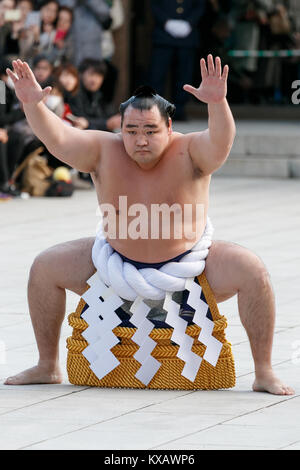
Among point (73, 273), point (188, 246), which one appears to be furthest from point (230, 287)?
point (73, 273)

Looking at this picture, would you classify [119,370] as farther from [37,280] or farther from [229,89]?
[229,89]

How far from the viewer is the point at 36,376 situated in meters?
5.15

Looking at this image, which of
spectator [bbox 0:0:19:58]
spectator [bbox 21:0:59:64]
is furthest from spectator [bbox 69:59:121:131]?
spectator [bbox 0:0:19:58]

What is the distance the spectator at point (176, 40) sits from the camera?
14.4m

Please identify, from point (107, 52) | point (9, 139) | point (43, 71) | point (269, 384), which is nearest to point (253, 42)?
point (107, 52)

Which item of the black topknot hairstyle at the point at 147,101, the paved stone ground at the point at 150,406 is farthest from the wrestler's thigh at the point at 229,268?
the black topknot hairstyle at the point at 147,101

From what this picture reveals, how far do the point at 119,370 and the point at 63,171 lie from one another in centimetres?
656

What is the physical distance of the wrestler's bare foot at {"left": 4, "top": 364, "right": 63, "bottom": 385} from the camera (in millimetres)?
5145

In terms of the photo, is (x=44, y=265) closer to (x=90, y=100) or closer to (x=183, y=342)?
(x=183, y=342)

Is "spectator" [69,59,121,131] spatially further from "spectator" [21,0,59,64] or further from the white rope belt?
the white rope belt

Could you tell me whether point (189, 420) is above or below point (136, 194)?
below

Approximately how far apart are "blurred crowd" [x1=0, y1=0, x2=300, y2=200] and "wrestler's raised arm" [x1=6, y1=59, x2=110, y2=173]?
6.13 m

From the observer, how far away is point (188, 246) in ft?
16.6

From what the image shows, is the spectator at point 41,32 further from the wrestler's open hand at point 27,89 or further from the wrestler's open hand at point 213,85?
the wrestler's open hand at point 213,85
